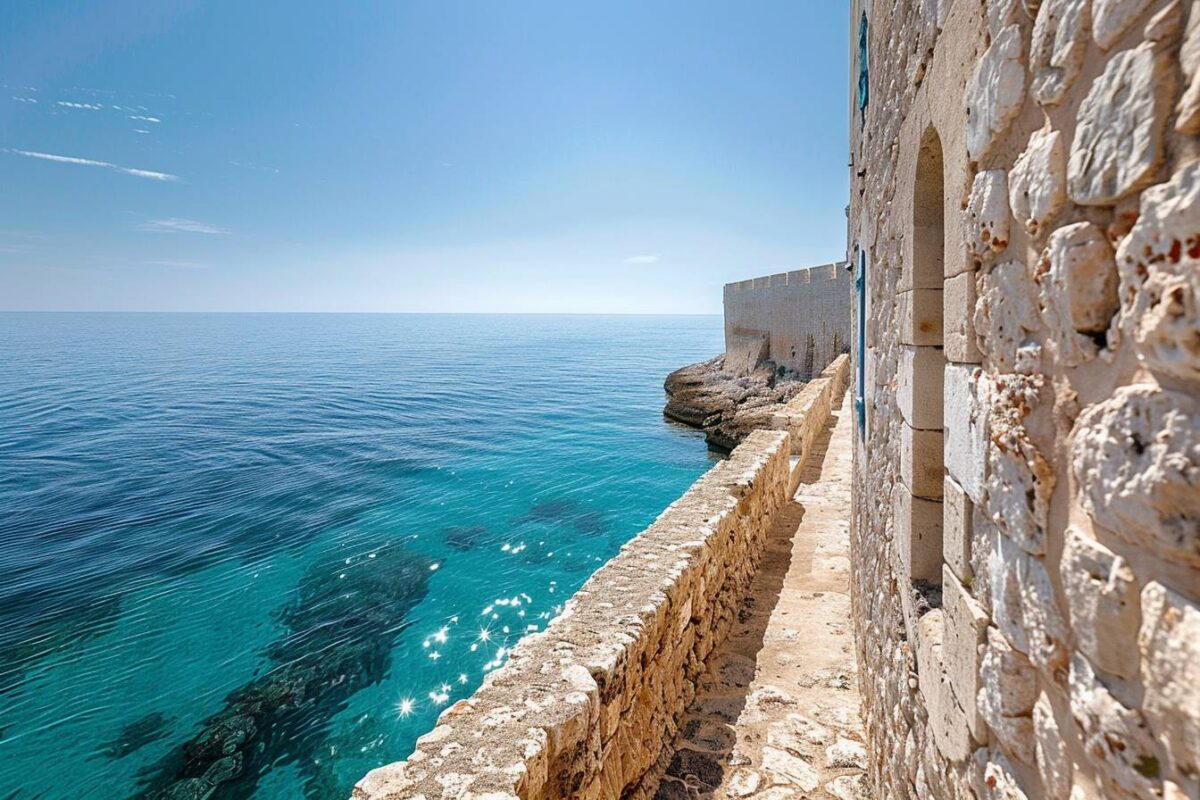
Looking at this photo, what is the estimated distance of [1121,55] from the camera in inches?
34.6

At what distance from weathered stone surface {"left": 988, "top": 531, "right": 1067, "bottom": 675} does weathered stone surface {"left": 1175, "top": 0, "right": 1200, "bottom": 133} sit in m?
0.80

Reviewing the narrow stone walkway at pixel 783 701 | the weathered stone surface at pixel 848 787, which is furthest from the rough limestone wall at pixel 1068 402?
the narrow stone walkway at pixel 783 701

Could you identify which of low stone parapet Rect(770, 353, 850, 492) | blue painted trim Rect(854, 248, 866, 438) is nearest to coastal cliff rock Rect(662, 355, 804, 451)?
low stone parapet Rect(770, 353, 850, 492)

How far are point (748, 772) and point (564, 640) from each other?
4.33 feet

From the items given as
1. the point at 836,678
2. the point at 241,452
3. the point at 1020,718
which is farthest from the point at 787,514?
the point at 241,452

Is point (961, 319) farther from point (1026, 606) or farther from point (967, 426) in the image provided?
point (1026, 606)

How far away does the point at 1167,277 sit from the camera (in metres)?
0.79

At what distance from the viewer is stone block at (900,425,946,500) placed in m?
Result: 2.22

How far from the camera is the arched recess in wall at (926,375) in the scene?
2227 millimetres

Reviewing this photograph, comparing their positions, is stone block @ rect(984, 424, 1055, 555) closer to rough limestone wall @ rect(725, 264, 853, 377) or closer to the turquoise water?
the turquoise water

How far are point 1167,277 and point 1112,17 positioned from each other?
429 millimetres

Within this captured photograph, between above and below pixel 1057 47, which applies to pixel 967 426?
below

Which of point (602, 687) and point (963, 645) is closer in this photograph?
point (963, 645)

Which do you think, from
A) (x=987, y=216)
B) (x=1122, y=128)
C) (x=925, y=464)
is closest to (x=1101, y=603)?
(x=1122, y=128)
